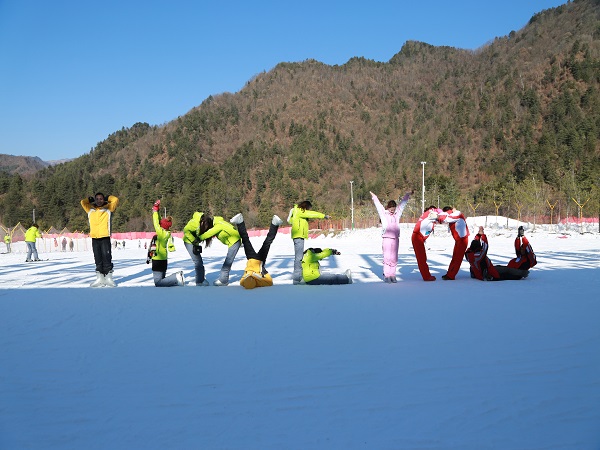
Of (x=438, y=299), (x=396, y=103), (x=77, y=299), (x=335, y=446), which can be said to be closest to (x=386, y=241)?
(x=438, y=299)

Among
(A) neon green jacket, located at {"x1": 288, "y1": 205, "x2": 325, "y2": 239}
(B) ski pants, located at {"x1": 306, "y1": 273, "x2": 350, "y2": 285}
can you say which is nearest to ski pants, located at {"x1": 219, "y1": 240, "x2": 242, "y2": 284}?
(A) neon green jacket, located at {"x1": 288, "y1": 205, "x2": 325, "y2": 239}

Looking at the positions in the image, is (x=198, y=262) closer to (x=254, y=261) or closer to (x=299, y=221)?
(x=254, y=261)

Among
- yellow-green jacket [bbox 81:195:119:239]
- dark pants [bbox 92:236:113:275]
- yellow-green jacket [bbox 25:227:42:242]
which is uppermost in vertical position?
yellow-green jacket [bbox 81:195:119:239]

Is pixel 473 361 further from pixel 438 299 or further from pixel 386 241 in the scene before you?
pixel 386 241

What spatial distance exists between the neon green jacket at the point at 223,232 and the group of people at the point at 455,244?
106 inches

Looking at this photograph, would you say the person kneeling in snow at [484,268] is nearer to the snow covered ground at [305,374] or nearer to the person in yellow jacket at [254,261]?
the snow covered ground at [305,374]

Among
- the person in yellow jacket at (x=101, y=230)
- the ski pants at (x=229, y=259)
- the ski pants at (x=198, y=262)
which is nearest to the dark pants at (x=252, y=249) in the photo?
the ski pants at (x=229, y=259)

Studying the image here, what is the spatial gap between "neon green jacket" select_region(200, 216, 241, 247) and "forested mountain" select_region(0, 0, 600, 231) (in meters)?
50.1

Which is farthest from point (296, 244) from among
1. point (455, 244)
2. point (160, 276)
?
point (455, 244)

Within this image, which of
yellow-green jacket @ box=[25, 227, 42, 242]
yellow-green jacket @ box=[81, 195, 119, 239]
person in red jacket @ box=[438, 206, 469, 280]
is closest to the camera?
yellow-green jacket @ box=[81, 195, 119, 239]

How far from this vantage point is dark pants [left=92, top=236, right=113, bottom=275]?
948 centimetres

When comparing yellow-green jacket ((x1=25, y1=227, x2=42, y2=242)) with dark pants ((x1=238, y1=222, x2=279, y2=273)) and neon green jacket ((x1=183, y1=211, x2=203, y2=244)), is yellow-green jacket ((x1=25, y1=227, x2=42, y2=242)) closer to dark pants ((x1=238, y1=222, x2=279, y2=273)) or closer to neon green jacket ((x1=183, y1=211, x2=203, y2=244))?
neon green jacket ((x1=183, y1=211, x2=203, y2=244))

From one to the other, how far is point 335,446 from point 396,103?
169 meters

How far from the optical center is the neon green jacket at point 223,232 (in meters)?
9.05
